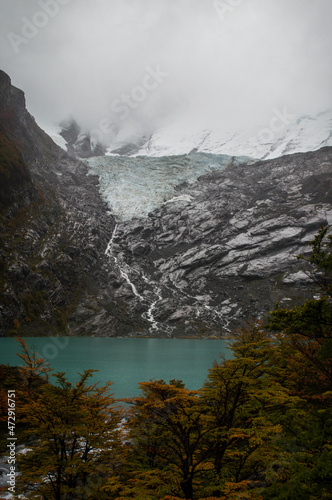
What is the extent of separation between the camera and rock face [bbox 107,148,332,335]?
103438mm

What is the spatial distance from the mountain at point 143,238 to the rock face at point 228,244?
483 mm

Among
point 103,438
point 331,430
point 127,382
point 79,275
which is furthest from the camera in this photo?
point 79,275

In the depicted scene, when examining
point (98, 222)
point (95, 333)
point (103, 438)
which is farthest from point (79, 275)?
point (103, 438)

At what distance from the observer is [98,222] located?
134m

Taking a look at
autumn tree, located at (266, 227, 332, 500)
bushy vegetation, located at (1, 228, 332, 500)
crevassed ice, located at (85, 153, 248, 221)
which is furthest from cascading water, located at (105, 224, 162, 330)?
autumn tree, located at (266, 227, 332, 500)

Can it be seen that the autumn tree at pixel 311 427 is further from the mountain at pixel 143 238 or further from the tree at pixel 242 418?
the mountain at pixel 143 238

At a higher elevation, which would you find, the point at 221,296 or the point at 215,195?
the point at 215,195

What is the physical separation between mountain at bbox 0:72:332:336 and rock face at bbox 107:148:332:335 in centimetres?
48

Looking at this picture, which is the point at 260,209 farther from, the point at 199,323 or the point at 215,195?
the point at 199,323

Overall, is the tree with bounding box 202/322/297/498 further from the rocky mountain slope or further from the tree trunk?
the rocky mountain slope

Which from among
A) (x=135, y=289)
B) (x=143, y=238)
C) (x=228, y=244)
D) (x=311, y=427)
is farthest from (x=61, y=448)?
(x=143, y=238)

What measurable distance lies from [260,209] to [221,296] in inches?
2038

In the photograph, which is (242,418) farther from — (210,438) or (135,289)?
(135,289)

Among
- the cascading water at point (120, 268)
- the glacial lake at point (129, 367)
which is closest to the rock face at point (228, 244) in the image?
the cascading water at point (120, 268)
